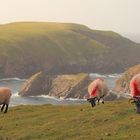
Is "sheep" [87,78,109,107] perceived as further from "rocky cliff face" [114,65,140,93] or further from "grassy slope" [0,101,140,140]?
"rocky cliff face" [114,65,140,93]

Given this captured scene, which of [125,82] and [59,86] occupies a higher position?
[125,82]

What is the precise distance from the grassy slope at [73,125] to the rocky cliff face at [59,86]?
7680 cm

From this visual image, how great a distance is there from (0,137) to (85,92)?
82856 millimetres

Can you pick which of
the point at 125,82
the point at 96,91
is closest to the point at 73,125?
the point at 96,91

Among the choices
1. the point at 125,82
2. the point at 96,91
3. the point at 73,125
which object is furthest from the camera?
the point at 125,82

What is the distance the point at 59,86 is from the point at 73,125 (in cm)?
8975

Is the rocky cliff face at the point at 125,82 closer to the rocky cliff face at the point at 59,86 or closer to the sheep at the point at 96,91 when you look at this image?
the rocky cliff face at the point at 59,86

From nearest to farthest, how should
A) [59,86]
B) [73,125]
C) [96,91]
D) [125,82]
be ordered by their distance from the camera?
[73,125]
[96,91]
[59,86]
[125,82]

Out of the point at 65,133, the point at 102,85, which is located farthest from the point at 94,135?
the point at 102,85

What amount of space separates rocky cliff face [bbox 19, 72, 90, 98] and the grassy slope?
252 ft

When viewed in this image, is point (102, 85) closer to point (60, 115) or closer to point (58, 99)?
point (60, 115)

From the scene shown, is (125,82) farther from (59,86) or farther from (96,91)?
(96,91)

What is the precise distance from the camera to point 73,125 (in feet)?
84.3

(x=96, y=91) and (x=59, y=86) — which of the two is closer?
(x=96, y=91)
